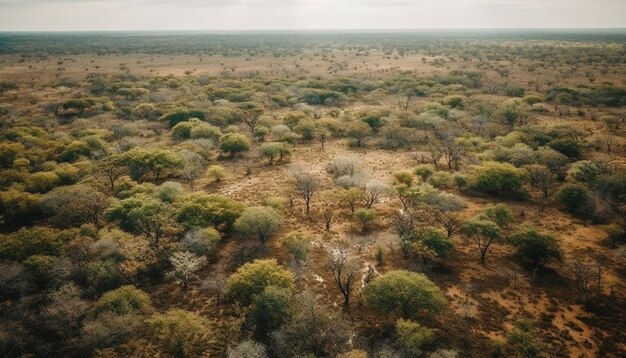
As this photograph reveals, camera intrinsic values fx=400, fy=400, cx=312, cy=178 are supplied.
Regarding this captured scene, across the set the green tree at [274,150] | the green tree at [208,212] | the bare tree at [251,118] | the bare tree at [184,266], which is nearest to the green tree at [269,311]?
the bare tree at [184,266]

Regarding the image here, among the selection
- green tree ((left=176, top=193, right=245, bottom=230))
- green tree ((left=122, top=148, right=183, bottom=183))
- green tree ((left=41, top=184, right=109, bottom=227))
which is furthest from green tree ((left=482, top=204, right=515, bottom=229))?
green tree ((left=41, top=184, right=109, bottom=227))

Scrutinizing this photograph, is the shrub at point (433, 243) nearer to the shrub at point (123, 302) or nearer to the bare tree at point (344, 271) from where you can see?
the bare tree at point (344, 271)

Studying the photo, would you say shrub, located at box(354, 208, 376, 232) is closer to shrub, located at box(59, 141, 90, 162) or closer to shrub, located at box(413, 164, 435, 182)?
shrub, located at box(413, 164, 435, 182)

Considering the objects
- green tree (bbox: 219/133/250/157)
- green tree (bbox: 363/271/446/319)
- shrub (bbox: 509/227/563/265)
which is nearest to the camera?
green tree (bbox: 363/271/446/319)

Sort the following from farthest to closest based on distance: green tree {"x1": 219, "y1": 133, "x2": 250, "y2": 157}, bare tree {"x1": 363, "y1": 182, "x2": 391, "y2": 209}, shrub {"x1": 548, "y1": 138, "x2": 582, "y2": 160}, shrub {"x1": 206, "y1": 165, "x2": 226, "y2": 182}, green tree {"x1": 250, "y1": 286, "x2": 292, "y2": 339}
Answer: green tree {"x1": 219, "y1": 133, "x2": 250, "y2": 157} < shrub {"x1": 548, "y1": 138, "x2": 582, "y2": 160} < shrub {"x1": 206, "y1": 165, "x2": 226, "y2": 182} < bare tree {"x1": 363, "y1": 182, "x2": 391, "y2": 209} < green tree {"x1": 250, "y1": 286, "x2": 292, "y2": 339}

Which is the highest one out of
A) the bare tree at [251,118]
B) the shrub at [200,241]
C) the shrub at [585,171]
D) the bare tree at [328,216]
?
the bare tree at [251,118]

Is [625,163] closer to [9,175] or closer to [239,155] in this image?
[239,155]
